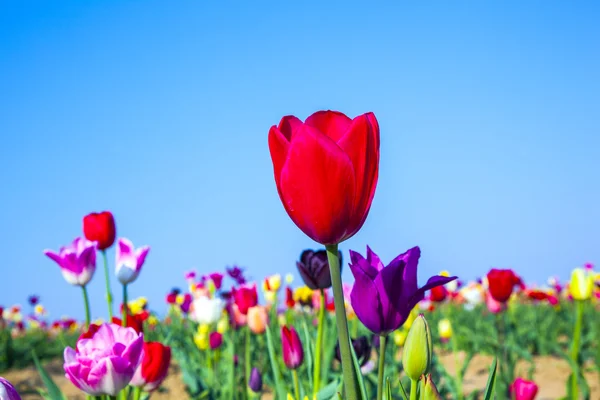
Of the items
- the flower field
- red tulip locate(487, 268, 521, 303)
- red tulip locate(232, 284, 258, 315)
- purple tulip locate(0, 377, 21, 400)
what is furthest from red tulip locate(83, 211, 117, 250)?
red tulip locate(487, 268, 521, 303)

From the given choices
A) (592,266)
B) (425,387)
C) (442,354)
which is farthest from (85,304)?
(592,266)

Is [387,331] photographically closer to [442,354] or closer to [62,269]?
[62,269]

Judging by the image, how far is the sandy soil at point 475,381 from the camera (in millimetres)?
4609

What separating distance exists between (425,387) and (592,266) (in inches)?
285

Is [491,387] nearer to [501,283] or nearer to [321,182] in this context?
[321,182]

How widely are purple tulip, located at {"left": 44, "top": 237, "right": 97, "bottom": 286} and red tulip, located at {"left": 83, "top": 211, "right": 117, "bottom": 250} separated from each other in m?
0.10

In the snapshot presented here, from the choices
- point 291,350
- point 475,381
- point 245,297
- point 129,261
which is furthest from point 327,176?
point 475,381

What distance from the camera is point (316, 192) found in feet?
2.58

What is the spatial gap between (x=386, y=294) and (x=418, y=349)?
0.10 meters

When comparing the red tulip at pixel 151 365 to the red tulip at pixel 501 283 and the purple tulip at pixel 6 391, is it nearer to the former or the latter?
the purple tulip at pixel 6 391

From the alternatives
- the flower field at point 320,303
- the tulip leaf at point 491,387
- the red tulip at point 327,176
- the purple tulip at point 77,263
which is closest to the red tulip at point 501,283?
the flower field at point 320,303

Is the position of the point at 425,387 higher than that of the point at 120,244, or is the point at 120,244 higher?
the point at 120,244

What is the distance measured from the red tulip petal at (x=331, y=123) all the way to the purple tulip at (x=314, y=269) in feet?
2.60

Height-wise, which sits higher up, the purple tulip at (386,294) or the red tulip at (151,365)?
the purple tulip at (386,294)
